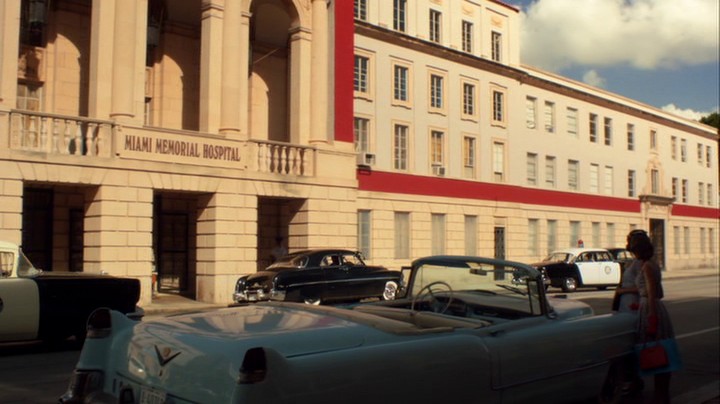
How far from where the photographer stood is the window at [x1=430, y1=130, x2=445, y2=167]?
33125 millimetres

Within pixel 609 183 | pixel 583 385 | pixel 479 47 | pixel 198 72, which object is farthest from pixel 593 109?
pixel 583 385

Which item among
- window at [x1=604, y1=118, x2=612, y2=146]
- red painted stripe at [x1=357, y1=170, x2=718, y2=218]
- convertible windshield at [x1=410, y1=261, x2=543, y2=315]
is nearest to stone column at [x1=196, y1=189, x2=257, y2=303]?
red painted stripe at [x1=357, y1=170, x2=718, y2=218]

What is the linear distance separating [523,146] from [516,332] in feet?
113

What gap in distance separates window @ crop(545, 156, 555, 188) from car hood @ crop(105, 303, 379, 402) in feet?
122

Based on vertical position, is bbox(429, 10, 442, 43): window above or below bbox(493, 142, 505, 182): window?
above

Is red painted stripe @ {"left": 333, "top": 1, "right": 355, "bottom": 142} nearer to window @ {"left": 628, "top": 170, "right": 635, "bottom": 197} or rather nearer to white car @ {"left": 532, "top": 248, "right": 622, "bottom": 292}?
white car @ {"left": 532, "top": 248, "right": 622, "bottom": 292}

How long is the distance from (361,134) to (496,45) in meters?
11.1

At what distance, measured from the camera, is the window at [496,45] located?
121ft

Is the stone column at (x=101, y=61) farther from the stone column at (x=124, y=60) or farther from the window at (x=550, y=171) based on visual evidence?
the window at (x=550, y=171)

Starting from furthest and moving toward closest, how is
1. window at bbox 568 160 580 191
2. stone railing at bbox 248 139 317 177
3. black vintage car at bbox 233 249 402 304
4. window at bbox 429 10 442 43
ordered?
1. window at bbox 568 160 580 191
2. window at bbox 429 10 442 43
3. stone railing at bbox 248 139 317 177
4. black vintage car at bbox 233 249 402 304

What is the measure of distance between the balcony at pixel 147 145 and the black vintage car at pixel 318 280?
17.3 ft

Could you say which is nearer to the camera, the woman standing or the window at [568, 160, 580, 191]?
the woman standing

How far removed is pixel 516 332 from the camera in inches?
197

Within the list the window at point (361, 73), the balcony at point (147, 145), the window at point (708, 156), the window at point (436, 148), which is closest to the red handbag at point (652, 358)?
the balcony at point (147, 145)
